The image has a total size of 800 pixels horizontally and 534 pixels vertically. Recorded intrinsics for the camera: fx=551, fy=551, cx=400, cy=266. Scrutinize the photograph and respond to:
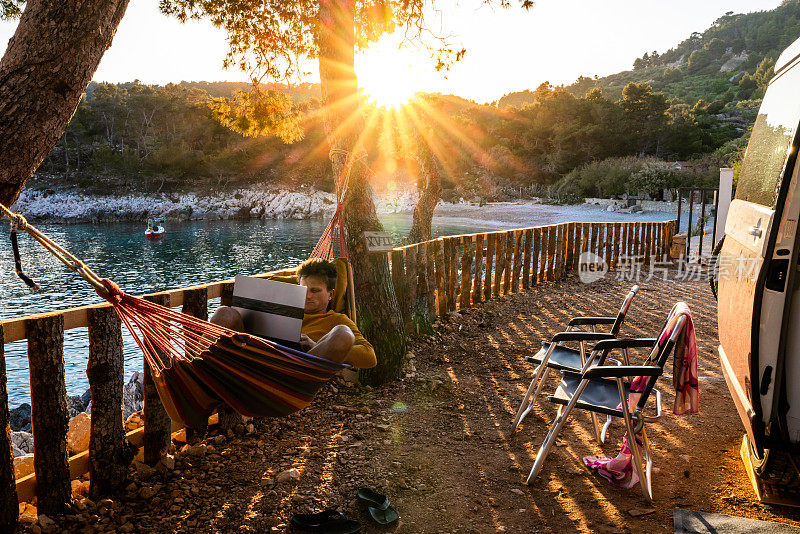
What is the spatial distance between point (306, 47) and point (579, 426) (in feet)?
17.6

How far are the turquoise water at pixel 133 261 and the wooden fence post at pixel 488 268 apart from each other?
7512 mm

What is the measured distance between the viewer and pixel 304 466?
3.31m

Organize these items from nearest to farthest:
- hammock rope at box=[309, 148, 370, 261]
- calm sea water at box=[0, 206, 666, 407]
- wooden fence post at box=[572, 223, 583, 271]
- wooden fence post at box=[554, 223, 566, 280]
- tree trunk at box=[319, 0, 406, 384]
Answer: hammock rope at box=[309, 148, 370, 261]
tree trunk at box=[319, 0, 406, 384]
wooden fence post at box=[554, 223, 566, 280]
wooden fence post at box=[572, 223, 583, 271]
calm sea water at box=[0, 206, 666, 407]

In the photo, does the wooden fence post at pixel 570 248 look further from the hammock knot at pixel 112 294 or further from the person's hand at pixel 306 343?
the hammock knot at pixel 112 294

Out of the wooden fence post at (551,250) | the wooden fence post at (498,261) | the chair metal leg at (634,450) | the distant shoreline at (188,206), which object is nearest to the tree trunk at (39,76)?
the chair metal leg at (634,450)

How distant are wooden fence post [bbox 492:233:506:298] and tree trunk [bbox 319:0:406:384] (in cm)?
346

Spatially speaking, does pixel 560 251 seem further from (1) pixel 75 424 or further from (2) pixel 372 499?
(1) pixel 75 424

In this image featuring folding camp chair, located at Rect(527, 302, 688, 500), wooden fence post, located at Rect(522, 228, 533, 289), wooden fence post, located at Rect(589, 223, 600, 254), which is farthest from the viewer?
wooden fence post, located at Rect(589, 223, 600, 254)

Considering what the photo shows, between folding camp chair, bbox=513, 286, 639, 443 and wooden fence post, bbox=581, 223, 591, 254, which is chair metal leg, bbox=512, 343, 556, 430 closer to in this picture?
folding camp chair, bbox=513, 286, 639, 443

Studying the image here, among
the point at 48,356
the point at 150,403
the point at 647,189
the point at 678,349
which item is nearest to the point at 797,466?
the point at 678,349

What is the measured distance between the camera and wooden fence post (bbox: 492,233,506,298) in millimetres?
8164

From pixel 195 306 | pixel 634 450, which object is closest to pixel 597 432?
pixel 634 450

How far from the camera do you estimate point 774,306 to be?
2453 mm

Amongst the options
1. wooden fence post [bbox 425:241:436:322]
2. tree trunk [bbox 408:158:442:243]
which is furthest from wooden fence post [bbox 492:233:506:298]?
tree trunk [bbox 408:158:442:243]
